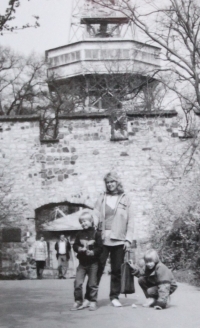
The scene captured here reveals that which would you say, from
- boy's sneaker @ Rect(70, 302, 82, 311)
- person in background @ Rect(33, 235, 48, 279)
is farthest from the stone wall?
boy's sneaker @ Rect(70, 302, 82, 311)

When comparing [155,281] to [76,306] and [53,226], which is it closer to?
[76,306]

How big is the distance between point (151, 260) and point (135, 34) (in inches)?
492

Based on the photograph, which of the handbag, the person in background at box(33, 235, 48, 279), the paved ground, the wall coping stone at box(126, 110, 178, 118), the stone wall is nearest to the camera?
the paved ground

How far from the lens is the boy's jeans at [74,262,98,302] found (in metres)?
6.88

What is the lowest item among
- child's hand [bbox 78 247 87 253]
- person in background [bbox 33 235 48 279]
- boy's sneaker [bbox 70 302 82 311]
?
person in background [bbox 33 235 48 279]

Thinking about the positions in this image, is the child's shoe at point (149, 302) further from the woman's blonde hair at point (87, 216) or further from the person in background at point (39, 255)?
the person in background at point (39, 255)

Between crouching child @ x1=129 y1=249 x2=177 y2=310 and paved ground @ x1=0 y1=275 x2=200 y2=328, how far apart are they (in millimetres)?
137

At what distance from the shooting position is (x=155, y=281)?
6.94m

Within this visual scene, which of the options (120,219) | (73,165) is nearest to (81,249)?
(120,219)

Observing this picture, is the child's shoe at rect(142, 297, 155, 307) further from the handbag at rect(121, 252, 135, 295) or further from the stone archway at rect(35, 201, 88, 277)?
the stone archway at rect(35, 201, 88, 277)

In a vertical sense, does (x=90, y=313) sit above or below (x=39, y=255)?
above

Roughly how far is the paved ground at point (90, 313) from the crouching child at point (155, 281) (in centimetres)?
14

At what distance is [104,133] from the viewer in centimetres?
1543

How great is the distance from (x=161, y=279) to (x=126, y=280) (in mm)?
404
